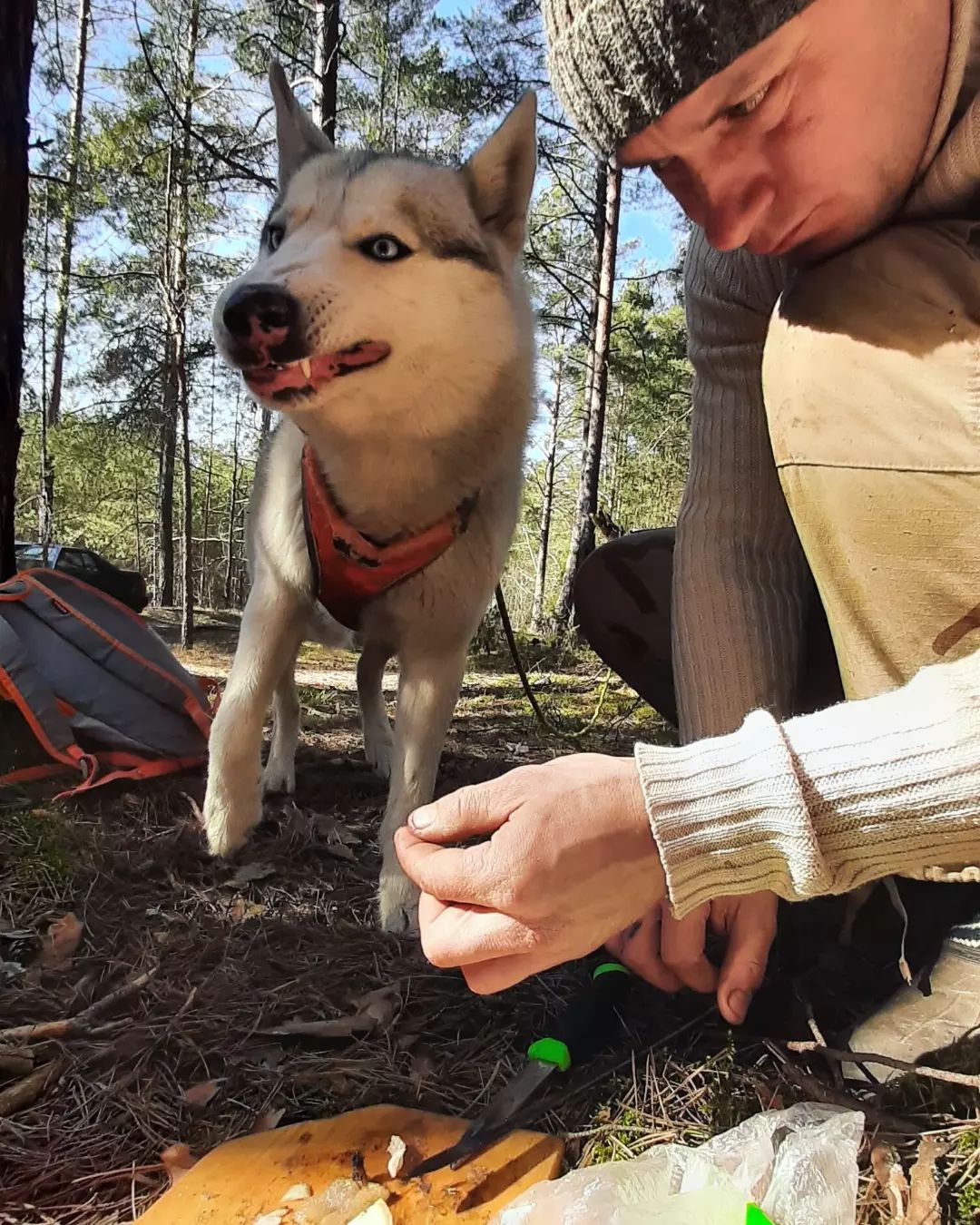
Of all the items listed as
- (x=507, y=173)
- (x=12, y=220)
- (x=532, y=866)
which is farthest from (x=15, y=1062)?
(x=12, y=220)

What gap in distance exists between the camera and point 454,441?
2037 mm

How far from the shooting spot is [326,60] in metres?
6.73

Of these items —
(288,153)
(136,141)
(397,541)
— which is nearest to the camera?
(397,541)

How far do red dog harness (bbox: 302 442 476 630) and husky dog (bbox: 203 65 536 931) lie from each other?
0.8 inches

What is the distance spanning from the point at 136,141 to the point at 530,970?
12.4 meters

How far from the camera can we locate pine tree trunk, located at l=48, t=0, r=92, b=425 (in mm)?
10930

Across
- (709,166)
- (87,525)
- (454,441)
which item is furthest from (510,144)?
(87,525)

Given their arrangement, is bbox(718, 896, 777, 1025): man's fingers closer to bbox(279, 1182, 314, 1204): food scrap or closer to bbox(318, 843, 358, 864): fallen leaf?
bbox(279, 1182, 314, 1204): food scrap

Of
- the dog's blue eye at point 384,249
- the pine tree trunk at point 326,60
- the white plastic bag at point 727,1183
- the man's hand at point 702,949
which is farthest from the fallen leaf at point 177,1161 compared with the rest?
the pine tree trunk at point 326,60

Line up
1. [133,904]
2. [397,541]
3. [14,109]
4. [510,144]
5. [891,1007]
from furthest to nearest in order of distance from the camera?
[14,109]
[510,144]
[397,541]
[133,904]
[891,1007]

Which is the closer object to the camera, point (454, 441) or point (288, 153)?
point (454, 441)

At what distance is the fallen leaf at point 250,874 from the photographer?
1847 millimetres

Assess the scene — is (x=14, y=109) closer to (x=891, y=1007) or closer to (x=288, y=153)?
(x=288, y=153)

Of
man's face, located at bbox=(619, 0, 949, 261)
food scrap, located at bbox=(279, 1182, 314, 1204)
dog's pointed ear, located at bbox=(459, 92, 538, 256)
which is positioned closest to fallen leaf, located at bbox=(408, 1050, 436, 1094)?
food scrap, located at bbox=(279, 1182, 314, 1204)
